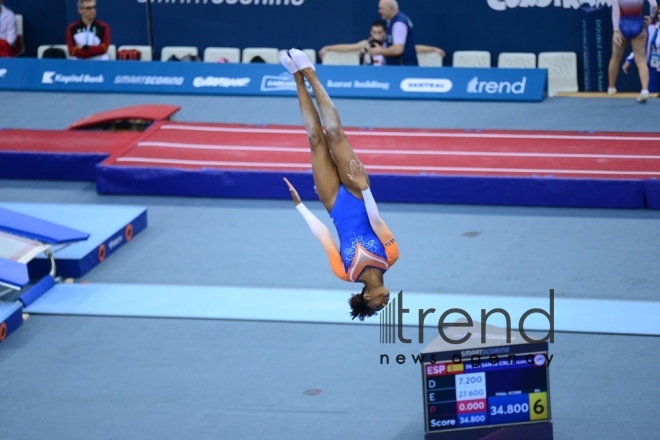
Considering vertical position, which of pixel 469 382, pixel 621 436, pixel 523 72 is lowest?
pixel 621 436

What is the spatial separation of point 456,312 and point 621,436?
170cm

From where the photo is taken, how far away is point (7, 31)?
13.9m

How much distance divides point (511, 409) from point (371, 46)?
7.76 m

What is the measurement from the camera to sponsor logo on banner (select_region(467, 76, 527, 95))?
496 inches

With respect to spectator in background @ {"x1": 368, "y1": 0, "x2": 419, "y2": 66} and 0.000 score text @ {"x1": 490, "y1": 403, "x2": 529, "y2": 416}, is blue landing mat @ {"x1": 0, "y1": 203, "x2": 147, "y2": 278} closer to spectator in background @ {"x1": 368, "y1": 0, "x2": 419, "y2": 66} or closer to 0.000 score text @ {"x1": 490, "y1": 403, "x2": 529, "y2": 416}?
0.000 score text @ {"x1": 490, "y1": 403, "x2": 529, "y2": 416}

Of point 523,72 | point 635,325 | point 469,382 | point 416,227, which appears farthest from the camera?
point 523,72

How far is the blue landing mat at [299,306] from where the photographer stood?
7.29 m

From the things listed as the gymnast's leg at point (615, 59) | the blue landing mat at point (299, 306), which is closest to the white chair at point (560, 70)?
the gymnast's leg at point (615, 59)

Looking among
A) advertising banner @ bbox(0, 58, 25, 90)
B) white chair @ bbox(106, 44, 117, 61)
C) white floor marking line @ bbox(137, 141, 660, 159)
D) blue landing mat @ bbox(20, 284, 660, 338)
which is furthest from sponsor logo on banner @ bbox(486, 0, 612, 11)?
blue landing mat @ bbox(20, 284, 660, 338)

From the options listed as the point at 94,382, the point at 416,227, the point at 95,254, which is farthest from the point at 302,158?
the point at 94,382

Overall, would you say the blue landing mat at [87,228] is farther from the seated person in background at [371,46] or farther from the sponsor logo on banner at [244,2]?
the sponsor logo on banner at [244,2]

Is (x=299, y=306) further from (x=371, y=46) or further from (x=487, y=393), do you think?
(x=371, y=46)

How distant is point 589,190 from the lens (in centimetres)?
945

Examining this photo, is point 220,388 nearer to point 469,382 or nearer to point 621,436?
point 469,382
